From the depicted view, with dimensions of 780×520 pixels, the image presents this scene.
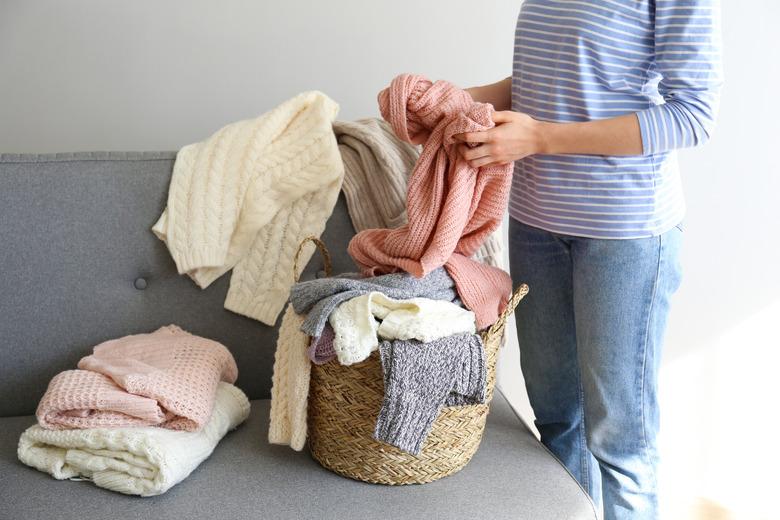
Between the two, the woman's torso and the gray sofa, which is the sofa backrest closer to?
the gray sofa

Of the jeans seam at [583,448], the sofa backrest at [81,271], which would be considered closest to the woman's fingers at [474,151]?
the jeans seam at [583,448]

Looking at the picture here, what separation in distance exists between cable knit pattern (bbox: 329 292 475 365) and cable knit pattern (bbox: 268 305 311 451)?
4.7 inches

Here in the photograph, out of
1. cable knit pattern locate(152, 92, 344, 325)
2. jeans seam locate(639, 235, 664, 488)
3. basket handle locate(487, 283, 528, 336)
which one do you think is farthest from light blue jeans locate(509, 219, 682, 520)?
cable knit pattern locate(152, 92, 344, 325)

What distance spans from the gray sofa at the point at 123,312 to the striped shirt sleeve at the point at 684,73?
23.5 inches

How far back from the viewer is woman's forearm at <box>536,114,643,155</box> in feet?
4.07

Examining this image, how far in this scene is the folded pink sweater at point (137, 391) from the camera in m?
1.33

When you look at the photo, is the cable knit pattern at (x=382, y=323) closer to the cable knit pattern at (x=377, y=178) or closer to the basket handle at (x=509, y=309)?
the basket handle at (x=509, y=309)

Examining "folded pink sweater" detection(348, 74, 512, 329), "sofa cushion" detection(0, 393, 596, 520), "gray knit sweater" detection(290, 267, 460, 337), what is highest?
"folded pink sweater" detection(348, 74, 512, 329)

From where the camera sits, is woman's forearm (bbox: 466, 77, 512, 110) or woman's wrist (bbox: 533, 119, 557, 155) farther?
woman's forearm (bbox: 466, 77, 512, 110)

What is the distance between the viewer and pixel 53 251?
1573mm

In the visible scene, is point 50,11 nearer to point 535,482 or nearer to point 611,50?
point 611,50

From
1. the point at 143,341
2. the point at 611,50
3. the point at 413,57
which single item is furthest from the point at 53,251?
the point at 611,50

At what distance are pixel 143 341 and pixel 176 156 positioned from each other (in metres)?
0.39

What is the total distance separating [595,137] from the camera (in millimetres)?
1249
